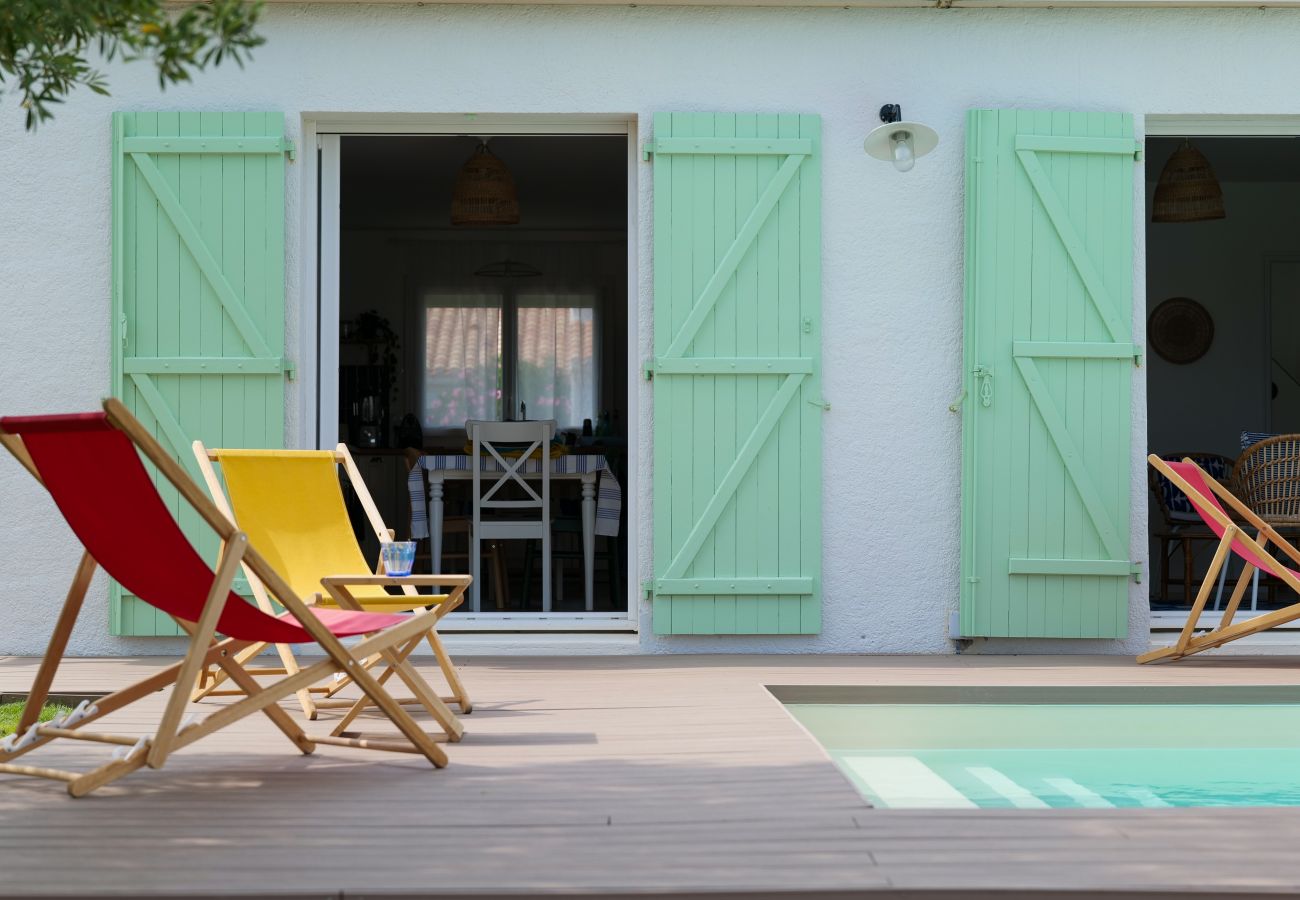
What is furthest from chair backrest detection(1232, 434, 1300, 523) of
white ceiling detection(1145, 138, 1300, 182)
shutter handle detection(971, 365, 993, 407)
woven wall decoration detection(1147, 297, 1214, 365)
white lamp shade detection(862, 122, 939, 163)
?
woven wall decoration detection(1147, 297, 1214, 365)

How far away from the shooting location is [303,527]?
14.4 ft

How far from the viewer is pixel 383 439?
11.2 meters

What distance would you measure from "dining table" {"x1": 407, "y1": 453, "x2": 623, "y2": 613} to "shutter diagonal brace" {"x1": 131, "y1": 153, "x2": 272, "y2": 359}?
1.46m

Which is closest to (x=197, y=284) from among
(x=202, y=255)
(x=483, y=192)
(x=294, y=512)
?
(x=202, y=255)

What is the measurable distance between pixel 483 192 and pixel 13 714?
4.08 m

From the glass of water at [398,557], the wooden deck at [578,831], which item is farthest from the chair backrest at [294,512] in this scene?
the wooden deck at [578,831]

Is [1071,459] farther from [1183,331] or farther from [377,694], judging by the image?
[1183,331]

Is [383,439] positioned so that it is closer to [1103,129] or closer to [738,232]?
[738,232]

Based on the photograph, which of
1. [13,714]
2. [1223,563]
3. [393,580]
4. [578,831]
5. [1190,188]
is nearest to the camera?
[578,831]

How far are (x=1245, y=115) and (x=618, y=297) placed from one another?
644 centimetres

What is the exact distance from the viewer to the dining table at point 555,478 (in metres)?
6.84

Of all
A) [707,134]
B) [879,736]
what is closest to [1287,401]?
[707,134]

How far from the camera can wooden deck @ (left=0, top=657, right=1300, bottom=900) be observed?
2443mm

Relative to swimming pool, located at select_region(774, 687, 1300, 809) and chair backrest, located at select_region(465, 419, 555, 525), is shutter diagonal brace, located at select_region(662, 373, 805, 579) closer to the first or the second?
swimming pool, located at select_region(774, 687, 1300, 809)
